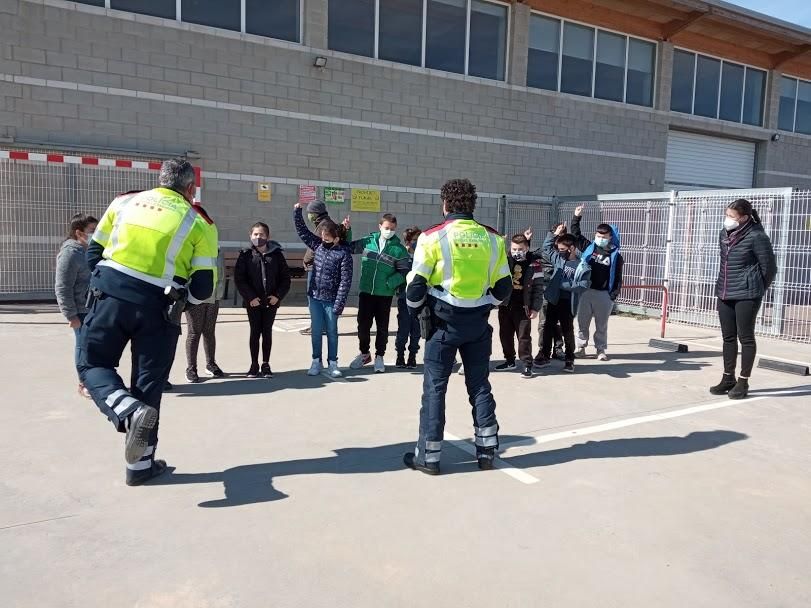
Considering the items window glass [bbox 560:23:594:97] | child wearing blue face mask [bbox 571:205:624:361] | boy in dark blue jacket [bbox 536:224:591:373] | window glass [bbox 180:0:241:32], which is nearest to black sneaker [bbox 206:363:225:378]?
boy in dark blue jacket [bbox 536:224:591:373]

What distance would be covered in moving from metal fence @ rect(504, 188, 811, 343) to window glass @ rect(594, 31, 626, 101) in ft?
16.8

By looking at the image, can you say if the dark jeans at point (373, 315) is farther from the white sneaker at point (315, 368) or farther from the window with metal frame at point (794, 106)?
the window with metal frame at point (794, 106)

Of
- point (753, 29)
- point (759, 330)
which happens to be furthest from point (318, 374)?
point (753, 29)

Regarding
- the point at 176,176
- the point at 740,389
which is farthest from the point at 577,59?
the point at 176,176

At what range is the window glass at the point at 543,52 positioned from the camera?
1714cm

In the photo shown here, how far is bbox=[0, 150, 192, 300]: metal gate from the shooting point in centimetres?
1166

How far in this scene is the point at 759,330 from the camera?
11.4 meters

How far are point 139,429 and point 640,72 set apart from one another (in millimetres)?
18787

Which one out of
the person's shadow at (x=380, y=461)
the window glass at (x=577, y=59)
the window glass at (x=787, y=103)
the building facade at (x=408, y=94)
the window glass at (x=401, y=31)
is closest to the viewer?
the person's shadow at (x=380, y=461)

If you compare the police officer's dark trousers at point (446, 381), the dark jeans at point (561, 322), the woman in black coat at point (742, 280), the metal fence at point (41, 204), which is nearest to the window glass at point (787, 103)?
the dark jeans at point (561, 322)

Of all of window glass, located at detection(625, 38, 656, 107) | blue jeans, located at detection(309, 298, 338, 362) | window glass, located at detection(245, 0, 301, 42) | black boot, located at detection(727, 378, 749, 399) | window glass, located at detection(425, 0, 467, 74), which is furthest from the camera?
window glass, located at detection(625, 38, 656, 107)

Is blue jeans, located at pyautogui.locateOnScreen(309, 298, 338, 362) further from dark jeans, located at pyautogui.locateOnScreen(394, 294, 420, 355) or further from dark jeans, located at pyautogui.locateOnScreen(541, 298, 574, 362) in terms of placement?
dark jeans, located at pyautogui.locateOnScreen(541, 298, 574, 362)

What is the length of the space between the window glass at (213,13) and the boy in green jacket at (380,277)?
8200 millimetres

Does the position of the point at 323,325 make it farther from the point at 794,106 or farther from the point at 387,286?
the point at 794,106
